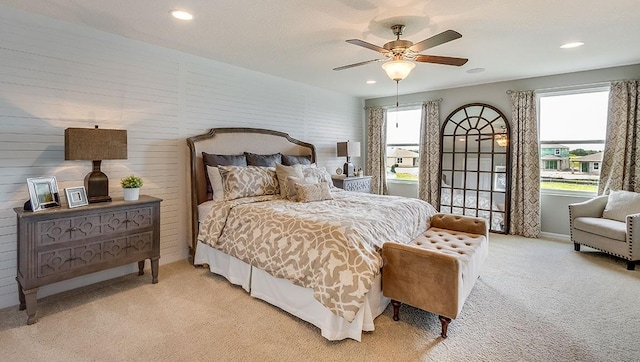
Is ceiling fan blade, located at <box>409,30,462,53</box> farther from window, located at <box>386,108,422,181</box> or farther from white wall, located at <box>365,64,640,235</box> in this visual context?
window, located at <box>386,108,422,181</box>

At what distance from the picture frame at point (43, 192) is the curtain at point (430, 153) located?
5417mm

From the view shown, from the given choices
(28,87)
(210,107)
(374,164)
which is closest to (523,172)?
(374,164)

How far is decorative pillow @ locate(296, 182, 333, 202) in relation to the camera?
3.52m

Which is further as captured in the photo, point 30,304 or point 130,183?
point 130,183

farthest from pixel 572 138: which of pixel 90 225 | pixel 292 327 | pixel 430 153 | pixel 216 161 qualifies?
pixel 90 225

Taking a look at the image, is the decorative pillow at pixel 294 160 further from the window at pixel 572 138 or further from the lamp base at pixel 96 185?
the window at pixel 572 138

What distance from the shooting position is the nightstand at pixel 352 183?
5207 millimetres

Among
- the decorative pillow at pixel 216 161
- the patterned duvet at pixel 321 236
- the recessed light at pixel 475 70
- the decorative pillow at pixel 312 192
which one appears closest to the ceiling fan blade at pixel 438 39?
the patterned duvet at pixel 321 236

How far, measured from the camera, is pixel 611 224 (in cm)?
379

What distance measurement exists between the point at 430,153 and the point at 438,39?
374 centimetres

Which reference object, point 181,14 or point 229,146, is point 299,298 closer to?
point 229,146

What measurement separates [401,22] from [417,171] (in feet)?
12.8

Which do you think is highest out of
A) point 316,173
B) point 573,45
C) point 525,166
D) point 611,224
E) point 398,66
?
point 573,45

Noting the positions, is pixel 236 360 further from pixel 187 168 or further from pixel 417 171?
pixel 417 171
